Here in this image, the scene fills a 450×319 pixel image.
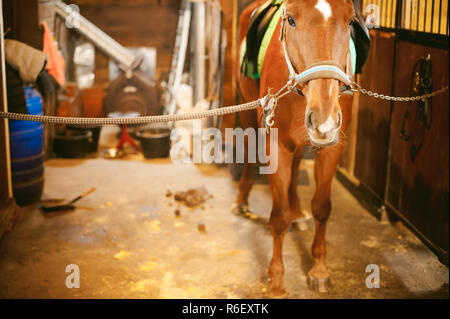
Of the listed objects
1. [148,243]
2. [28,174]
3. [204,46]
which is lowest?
[148,243]

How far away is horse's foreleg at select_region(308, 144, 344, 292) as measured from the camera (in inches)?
170

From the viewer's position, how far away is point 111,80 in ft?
35.1

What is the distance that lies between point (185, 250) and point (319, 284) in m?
1.39

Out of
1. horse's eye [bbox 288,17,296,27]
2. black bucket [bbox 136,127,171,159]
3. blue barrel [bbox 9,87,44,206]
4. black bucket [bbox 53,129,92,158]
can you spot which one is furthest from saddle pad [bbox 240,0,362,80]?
black bucket [bbox 53,129,92,158]

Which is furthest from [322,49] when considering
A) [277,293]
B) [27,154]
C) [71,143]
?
[71,143]

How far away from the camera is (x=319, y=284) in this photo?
4.47 metres

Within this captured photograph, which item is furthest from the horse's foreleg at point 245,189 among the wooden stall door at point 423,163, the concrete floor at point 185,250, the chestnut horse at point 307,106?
the wooden stall door at point 423,163

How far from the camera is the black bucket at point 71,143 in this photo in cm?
828

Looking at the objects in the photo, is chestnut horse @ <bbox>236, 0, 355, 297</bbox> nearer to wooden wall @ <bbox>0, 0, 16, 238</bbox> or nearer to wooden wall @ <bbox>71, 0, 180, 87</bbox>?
wooden wall @ <bbox>0, 0, 16, 238</bbox>

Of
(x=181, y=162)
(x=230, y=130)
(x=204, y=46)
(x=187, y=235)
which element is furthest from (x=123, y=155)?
(x=187, y=235)

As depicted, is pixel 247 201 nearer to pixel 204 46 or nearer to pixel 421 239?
pixel 421 239

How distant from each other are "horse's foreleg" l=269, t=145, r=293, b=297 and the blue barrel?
3.08m

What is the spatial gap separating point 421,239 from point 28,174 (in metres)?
4.23

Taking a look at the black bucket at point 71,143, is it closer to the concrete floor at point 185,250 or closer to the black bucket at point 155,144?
the black bucket at point 155,144
